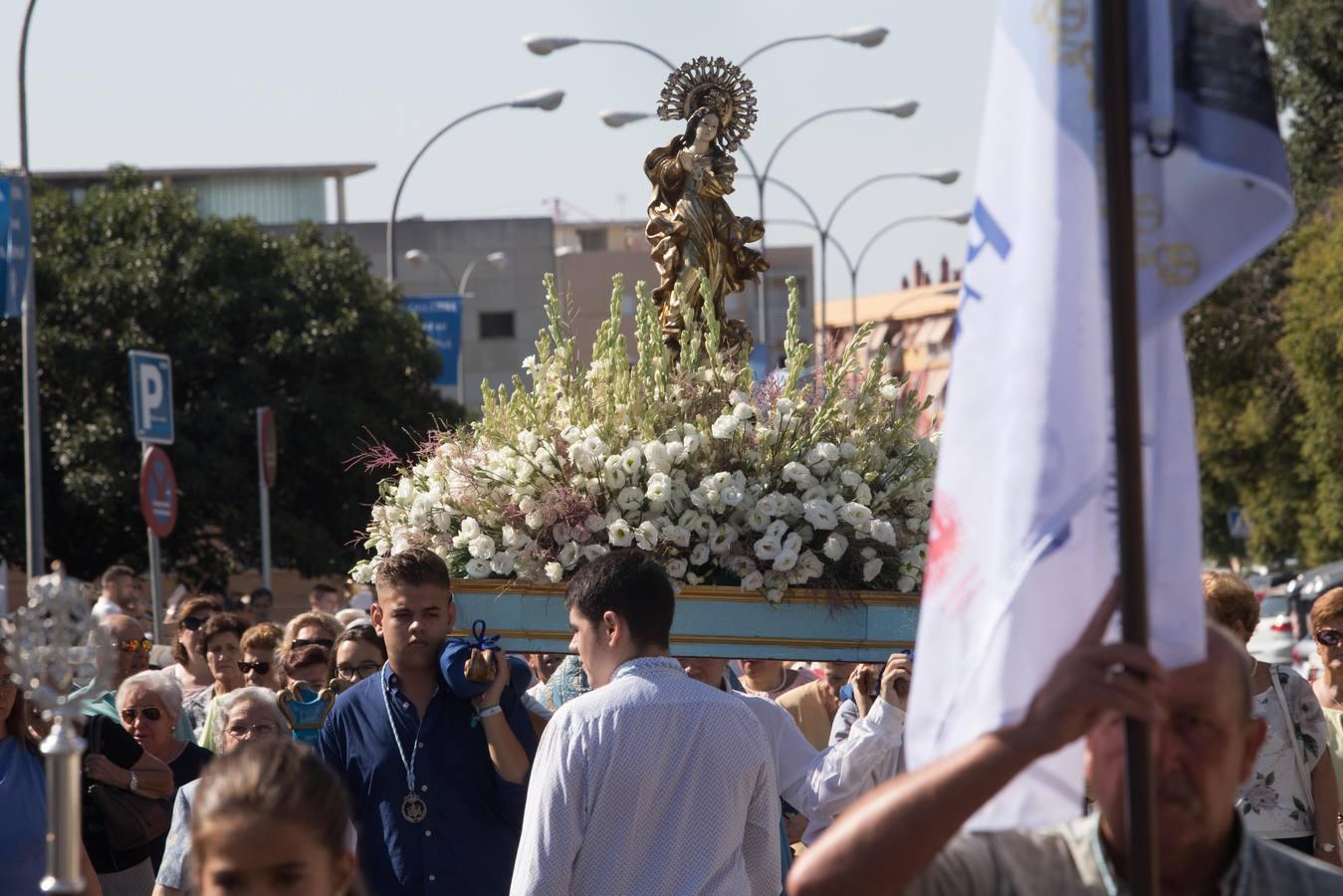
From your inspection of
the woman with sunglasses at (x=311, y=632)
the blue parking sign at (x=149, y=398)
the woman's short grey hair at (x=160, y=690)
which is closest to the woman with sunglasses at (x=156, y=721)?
the woman's short grey hair at (x=160, y=690)

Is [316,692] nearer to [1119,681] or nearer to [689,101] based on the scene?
[689,101]

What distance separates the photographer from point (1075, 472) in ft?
9.07

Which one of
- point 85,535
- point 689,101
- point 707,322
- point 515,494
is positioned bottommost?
point 85,535

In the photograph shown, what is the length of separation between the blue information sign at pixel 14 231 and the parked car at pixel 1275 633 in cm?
1394

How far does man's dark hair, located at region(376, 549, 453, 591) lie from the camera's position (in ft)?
19.6

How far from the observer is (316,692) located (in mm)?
7547

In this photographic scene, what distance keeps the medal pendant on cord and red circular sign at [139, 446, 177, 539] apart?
842cm

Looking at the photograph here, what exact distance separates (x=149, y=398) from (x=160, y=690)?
813 centimetres

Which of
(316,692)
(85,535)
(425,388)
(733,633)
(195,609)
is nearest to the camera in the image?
(733,633)

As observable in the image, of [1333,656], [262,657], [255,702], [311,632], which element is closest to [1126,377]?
[255,702]

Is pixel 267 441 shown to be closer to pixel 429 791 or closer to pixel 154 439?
pixel 154 439

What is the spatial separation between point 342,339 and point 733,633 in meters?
29.1

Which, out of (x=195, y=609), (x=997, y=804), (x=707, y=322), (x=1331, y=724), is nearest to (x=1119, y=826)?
(x=997, y=804)

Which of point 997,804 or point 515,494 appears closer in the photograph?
point 997,804
